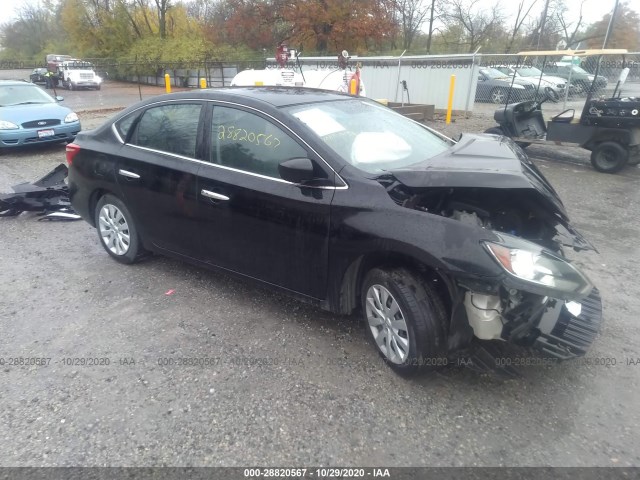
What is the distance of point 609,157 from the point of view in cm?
827

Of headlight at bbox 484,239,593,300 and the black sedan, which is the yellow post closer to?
the black sedan

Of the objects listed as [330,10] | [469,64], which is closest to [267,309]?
[469,64]

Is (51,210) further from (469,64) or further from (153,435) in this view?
(469,64)

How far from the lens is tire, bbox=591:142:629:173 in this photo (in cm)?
805

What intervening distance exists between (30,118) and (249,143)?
8310 mm

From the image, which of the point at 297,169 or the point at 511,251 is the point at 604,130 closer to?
the point at 511,251

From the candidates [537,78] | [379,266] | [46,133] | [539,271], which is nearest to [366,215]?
[379,266]

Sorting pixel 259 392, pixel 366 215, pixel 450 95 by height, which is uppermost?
pixel 450 95

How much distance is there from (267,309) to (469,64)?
522 inches

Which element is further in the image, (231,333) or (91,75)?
(91,75)

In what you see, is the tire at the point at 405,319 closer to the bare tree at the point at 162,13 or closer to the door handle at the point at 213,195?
the door handle at the point at 213,195

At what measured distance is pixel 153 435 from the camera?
97.7 inches

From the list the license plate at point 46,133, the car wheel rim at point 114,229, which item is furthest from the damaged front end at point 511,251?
the license plate at point 46,133

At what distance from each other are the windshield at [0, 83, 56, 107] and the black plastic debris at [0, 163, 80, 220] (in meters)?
5.12
